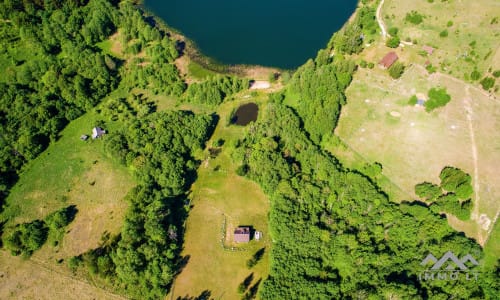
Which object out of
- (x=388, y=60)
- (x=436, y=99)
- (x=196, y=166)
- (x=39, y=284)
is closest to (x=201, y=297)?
(x=196, y=166)

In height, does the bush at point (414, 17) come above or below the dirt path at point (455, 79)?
above

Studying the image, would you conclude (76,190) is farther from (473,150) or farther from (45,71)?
(473,150)

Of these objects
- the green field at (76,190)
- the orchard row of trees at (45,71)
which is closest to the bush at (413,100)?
the green field at (76,190)

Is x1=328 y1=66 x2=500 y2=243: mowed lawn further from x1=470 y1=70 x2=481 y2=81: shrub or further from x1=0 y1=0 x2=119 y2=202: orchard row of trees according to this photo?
x1=0 y1=0 x2=119 y2=202: orchard row of trees

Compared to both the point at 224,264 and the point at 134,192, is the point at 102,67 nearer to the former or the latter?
the point at 134,192

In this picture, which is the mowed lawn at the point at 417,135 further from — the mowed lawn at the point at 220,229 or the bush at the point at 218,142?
the bush at the point at 218,142

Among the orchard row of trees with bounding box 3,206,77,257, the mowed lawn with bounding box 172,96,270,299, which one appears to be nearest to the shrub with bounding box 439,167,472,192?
the mowed lawn with bounding box 172,96,270,299
